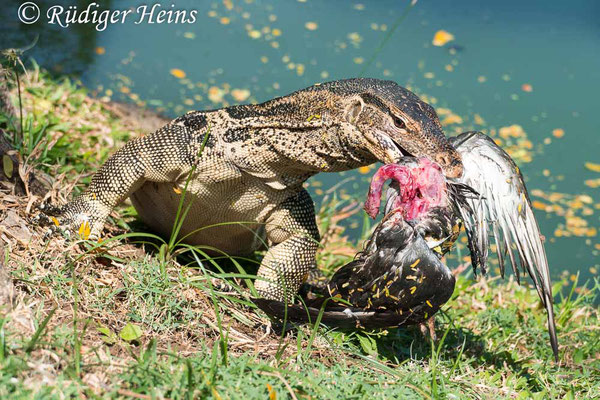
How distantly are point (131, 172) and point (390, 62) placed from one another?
246 inches

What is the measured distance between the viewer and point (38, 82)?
22.1 feet

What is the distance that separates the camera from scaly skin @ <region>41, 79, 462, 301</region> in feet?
11.2

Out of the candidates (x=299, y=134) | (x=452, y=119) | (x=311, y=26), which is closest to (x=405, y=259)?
(x=299, y=134)

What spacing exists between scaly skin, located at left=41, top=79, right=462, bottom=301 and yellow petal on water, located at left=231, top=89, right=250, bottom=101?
392 centimetres

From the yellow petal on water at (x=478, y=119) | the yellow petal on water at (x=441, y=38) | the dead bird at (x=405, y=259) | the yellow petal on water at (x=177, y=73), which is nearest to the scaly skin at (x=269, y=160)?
the dead bird at (x=405, y=259)

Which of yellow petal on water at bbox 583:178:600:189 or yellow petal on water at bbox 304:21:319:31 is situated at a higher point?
yellow petal on water at bbox 304:21:319:31

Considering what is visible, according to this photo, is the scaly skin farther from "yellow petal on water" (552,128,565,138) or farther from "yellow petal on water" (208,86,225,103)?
"yellow petal on water" (552,128,565,138)

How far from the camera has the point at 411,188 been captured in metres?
3.13

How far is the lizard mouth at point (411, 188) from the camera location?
3158mm

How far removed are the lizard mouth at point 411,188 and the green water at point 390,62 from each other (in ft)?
11.0

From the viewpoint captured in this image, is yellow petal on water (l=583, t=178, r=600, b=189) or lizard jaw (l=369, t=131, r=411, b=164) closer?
lizard jaw (l=369, t=131, r=411, b=164)

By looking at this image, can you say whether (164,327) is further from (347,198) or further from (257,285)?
(347,198)

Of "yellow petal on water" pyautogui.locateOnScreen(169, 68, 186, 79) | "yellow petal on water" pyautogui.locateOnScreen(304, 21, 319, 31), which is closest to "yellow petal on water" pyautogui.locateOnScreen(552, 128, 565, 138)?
"yellow petal on water" pyautogui.locateOnScreen(304, 21, 319, 31)

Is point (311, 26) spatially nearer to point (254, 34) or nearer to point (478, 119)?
point (254, 34)
